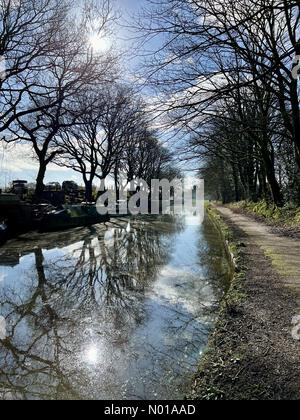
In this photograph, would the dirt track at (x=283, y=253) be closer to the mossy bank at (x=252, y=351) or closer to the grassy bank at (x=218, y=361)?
the mossy bank at (x=252, y=351)

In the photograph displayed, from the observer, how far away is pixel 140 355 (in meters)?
5.03

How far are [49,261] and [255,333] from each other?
8568mm

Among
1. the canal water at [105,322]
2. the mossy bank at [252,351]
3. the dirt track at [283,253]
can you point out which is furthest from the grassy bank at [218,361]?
the dirt track at [283,253]

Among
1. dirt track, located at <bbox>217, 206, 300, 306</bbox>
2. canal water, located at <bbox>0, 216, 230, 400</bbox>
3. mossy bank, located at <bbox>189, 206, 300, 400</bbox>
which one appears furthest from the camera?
dirt track, located at <bbox>217, 206, 300, 306</bbox>

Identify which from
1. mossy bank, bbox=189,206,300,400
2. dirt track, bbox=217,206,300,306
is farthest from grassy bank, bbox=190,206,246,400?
dirt track, bbox=217,206,300,306

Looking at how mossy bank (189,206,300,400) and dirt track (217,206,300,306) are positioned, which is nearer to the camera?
mossy bank (189,206,300,400)

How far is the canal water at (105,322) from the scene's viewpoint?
172 inches

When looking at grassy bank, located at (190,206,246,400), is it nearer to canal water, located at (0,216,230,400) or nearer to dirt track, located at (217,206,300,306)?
canal water, located at (0,216,230,400)

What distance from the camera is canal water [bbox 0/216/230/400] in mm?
4371

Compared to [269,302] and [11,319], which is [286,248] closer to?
[269,302]

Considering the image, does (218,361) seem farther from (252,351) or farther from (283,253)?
(283,253)
